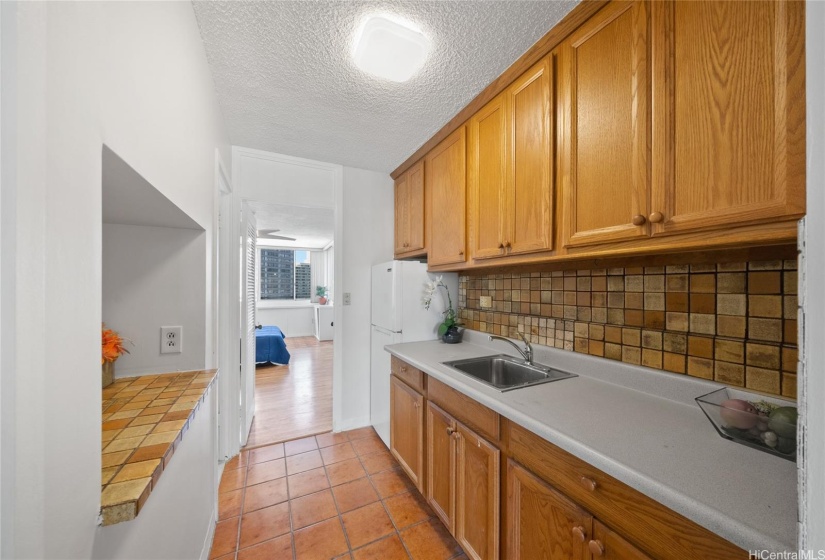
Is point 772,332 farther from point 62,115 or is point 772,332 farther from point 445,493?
point 62,115

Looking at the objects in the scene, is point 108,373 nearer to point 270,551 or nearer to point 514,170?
point 270,551

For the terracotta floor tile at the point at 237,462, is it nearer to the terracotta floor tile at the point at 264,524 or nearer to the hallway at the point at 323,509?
the hallway at the point at 323,509

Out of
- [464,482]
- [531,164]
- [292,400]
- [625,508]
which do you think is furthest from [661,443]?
[292,400]

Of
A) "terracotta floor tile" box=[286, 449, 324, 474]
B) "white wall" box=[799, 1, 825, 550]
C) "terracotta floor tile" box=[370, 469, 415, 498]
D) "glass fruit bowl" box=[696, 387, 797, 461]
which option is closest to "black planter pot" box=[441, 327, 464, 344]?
"terracotta floor tile" box=[370, 469, 415, 498]

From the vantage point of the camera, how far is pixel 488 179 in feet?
5.66

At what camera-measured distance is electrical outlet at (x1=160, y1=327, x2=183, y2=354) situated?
4.32ft

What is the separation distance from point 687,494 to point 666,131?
1.00 meters

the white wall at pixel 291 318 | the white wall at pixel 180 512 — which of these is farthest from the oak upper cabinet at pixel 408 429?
the white wall at pixel 291 318

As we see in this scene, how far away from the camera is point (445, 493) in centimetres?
157

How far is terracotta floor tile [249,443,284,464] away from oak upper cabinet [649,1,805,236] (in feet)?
8.86

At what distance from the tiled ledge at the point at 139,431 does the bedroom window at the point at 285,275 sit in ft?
20.2

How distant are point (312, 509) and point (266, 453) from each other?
0.78 m

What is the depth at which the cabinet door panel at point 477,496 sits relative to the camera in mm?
1232

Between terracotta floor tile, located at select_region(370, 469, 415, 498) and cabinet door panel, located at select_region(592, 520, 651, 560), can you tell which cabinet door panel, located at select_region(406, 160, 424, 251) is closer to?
terracotta floor tile, located at select_region(370, 469, 415, 498)
